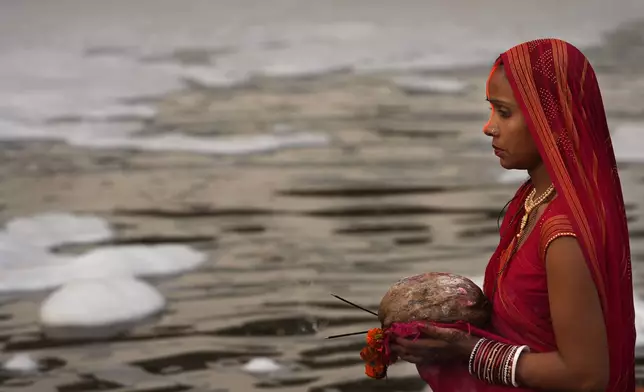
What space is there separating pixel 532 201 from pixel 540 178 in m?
0.05

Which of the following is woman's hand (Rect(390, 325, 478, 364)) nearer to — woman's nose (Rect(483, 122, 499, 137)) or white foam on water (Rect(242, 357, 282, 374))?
woman's nose (Rect(483, 122, 499, 137))

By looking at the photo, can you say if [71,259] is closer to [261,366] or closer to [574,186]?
[261,366]

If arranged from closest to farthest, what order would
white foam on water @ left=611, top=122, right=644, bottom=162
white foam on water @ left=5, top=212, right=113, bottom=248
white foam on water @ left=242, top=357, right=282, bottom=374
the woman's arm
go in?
1. the woman's arm
2. white foam on water @ left=242, top=357, right=282, bottom=374
3. white foam on water @ left=5, top=212, right=113, bottom=248
4. white foam on water @ left=611, top=122, right=644, bottom=162

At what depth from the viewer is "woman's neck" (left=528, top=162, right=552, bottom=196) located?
5.30ft

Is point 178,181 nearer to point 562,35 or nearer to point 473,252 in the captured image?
point 473,252

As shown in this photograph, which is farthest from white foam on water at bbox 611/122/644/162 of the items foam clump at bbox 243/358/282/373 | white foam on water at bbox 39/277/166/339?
foam clump at bbox 243/358/282/373

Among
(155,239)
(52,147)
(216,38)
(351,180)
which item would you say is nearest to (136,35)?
(216,38)

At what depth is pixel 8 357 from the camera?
141 inches

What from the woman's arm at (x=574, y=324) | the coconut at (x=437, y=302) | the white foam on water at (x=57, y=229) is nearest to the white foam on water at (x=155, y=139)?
the white foam on water at (x=57, y=229)

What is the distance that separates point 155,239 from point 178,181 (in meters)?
1.05

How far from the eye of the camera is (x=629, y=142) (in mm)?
6547

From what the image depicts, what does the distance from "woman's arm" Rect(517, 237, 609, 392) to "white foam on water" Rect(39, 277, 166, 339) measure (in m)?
2.57

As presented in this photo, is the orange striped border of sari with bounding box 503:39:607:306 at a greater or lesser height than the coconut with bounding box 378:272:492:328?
greater

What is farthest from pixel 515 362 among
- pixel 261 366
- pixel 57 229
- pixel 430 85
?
pixel 430 85
